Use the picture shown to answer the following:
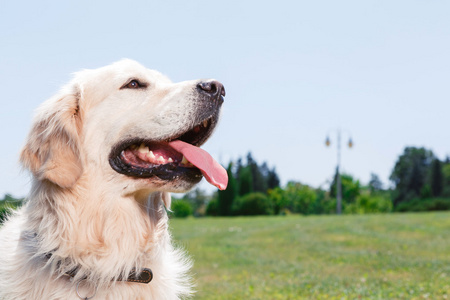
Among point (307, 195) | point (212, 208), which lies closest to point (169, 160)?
point (212, 208)

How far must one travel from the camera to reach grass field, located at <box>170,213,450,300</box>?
24.0 ft

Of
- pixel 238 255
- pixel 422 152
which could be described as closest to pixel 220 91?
pixel 238 255

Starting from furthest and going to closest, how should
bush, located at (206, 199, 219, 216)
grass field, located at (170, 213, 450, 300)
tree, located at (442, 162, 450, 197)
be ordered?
tree, located at (442, 162, 450, 197)
bush, located at (206, 199, 219, 216)
grass field, located at (170, 213, 450, 300)

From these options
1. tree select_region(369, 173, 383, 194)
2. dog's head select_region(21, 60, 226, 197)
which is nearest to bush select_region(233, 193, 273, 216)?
tree select_region(369, 173, 383, 194)

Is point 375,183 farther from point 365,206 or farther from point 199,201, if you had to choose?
point 199,201

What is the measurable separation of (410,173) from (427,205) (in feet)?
49.5

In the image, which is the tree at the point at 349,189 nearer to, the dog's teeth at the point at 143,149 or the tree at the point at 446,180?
the tree at the point at 446,180

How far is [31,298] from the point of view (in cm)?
319

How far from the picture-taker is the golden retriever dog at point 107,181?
10.3 feet

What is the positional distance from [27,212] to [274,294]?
4.58 meters

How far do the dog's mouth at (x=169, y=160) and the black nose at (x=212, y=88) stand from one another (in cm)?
18

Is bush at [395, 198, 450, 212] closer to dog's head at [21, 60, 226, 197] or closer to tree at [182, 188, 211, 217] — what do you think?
tree at [182, 188, 211, 217]

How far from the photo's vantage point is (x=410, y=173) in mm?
65688

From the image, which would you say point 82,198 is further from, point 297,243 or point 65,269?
point 297,243
